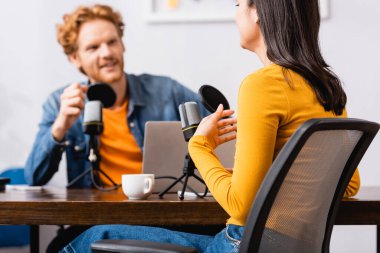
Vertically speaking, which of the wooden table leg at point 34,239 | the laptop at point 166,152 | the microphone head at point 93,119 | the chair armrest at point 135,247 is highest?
the microphone head at point 93,119

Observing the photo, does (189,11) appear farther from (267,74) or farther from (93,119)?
(267,74)

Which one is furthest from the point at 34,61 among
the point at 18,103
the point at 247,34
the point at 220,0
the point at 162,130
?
the point at 247,34

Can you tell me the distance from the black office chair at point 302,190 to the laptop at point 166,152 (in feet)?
2.19

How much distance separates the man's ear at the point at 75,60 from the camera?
3.12m

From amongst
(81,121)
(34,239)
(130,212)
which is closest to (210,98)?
(130,212)

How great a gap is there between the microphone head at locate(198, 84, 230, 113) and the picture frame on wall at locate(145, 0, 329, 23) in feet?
5.40

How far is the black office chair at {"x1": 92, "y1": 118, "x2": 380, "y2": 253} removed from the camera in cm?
102

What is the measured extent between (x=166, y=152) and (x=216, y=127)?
0.46 meters

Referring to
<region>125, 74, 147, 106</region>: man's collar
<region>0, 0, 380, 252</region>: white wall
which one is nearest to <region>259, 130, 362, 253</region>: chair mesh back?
<region>125, 74, 147, 106</region>: man's collar

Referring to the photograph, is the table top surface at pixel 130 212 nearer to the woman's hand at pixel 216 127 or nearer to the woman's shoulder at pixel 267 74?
the woman's hand at pixel 216 127

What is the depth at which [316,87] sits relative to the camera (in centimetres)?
130

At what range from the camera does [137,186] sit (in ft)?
5.20

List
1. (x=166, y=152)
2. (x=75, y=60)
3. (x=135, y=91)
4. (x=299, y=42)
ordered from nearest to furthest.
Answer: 1. (x=299, y=42)
2. (x=166, y=152)
3. (x=135, y=91)
4. (x=75, y=60)

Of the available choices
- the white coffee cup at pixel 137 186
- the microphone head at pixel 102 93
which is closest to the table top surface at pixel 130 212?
the white coffee cup at pixel 137 186
